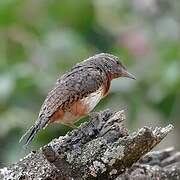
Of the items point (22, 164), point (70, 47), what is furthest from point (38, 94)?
point (22, 164)

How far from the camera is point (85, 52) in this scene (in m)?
6.02

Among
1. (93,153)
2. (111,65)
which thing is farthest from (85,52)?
(93,153)

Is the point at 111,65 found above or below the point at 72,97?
above

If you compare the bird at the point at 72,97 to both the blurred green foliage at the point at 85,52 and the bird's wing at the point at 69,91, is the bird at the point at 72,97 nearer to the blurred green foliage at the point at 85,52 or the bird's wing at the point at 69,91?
the bird's wing at the point at 69,91

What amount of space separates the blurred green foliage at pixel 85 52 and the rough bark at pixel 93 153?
1.59 metres

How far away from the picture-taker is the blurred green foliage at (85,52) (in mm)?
5320

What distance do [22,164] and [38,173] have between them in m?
0.12

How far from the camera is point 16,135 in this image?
5.31 metres

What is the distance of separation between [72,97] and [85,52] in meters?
2.23

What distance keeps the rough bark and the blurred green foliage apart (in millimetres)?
1593

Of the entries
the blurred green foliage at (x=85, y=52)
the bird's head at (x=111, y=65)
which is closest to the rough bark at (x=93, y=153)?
the bird's head at (x=111, y=65)

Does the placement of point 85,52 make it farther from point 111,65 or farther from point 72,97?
point 72,97

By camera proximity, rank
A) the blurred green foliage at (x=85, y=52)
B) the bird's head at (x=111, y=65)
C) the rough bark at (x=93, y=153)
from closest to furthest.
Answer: the rough bark at (x=93, y=153), the bird's head at (x=111, y=65), the blurred green foliage at (x=85, y=52)

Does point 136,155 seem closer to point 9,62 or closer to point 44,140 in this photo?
point 44,140
